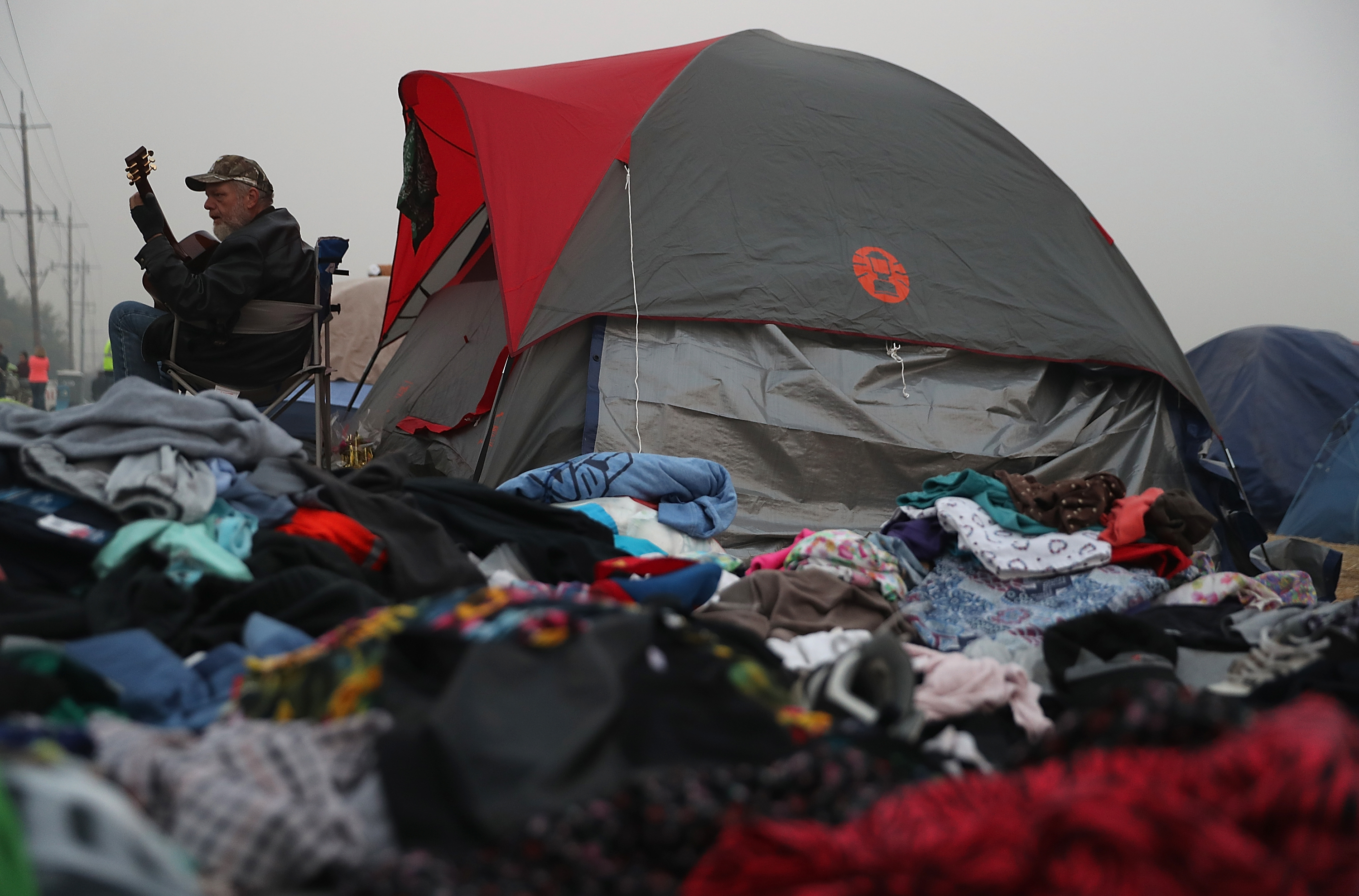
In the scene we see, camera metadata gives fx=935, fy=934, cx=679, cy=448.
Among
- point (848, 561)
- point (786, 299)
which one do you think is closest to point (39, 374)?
point (786, 299)

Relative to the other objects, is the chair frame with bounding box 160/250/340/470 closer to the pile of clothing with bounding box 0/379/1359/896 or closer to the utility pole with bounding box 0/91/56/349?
the pile of clothing with bounding box 0/379/1359/896

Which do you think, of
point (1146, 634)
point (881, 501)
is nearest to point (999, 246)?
point (881, 501)

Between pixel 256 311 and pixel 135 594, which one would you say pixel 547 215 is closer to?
pixel 256 311

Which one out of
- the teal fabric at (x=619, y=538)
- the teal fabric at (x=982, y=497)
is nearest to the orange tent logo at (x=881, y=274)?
the teal fabric at (x=982, y=497)

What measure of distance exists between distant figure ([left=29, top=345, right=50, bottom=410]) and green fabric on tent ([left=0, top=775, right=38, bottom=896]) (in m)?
12.0

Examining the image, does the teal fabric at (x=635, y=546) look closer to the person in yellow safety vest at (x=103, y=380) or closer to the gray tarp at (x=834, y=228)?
the gray tarp at (x=834, y=228)

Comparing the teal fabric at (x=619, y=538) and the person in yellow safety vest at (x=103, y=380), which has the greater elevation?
the teal fabric at (x=619, y=538)

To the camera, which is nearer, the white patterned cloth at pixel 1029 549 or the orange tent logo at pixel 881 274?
the white patterned cloth at pixel 1029 549

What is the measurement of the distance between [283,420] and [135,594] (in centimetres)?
517

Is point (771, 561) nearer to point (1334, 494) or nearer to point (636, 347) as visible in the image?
point (636, 347)

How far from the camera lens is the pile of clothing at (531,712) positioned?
2.20 feet

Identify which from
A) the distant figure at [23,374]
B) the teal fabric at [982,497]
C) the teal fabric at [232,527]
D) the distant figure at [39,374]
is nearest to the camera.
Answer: the teal fabric at [232,527]

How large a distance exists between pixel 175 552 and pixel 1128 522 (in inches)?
84.2

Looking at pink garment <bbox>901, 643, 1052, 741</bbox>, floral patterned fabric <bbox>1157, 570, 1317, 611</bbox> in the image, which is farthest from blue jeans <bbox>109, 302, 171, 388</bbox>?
floral patterned fabric <bbox>1157, 570, 1317, 611</bbox>
